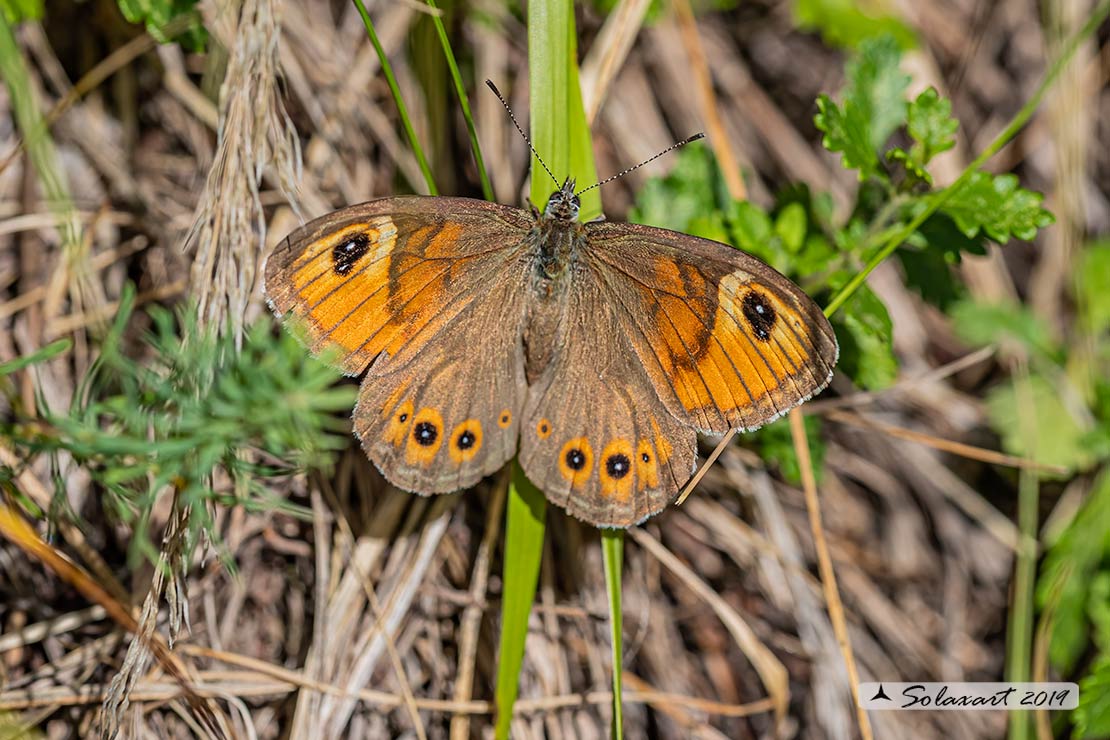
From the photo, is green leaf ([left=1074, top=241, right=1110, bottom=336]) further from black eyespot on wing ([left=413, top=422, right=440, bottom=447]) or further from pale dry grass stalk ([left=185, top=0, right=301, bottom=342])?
pale dry grass stalk ([left=185, top=0, right=301, bottom=342])

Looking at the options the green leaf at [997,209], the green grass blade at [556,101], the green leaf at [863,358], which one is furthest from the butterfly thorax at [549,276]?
the green leaf at [997,209]

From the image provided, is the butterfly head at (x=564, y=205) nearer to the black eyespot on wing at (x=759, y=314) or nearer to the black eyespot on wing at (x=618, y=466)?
the black eyespot on wing at (x=759, y=314)

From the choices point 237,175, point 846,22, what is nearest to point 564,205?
point 237,175

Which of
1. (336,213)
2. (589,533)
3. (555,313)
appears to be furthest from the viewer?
(589,533)

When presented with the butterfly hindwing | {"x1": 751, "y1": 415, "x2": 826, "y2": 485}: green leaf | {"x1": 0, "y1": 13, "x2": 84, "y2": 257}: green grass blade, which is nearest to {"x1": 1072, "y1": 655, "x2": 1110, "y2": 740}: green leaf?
{"x1": 751, "y1": 415, "x2": 826, "y2": 485}: green leaf

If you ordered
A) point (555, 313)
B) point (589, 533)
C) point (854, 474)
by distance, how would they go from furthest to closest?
point (854, 474)
point (589, 533)
point (555, 313)

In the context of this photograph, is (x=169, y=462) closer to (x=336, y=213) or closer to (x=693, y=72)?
(x=336, y=213)

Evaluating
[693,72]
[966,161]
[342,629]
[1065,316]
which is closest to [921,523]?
[1065,316]
